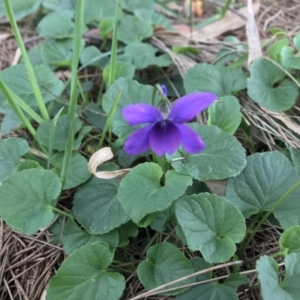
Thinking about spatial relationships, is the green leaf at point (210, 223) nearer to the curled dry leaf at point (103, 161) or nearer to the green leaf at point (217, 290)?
the green leaf at point (217, 290)

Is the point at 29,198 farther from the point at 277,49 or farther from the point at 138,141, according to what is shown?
the point at 277,49

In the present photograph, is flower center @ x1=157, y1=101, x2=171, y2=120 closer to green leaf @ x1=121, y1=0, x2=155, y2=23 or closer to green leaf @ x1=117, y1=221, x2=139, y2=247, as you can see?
green leaf @ x1=117, y1=221, x2=139, y2=247

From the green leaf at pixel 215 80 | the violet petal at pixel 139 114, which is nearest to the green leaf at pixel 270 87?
the green leaf at pixel 215 80

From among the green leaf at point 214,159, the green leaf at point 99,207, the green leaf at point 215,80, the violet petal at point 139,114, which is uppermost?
the violet petal at point 139,114

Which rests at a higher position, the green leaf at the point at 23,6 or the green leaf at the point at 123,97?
the green leaf at the point at 23,6

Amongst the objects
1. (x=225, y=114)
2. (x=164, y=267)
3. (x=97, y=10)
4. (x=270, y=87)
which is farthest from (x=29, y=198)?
(x=97, y=10)
